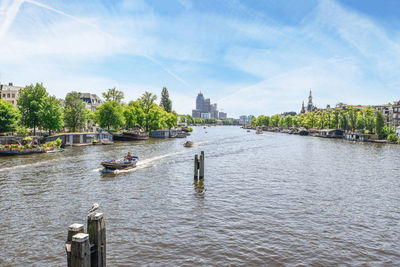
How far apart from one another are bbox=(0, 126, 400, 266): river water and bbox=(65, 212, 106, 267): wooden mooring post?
221 inches

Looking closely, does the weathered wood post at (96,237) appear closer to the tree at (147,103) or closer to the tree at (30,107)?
the tree at (30,107)

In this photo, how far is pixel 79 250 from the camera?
1059 cm

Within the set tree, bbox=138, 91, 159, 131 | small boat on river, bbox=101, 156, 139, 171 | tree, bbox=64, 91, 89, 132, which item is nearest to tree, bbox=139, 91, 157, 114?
tree, bbox=138, 91, 159, 131

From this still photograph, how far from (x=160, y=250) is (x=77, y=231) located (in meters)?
8.74

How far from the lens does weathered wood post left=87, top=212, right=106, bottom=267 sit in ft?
37.8

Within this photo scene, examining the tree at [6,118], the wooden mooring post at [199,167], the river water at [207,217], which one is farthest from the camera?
the tree at [6,118]

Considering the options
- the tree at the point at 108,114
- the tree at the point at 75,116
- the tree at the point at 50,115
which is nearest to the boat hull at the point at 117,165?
the tree at the point at 50,115

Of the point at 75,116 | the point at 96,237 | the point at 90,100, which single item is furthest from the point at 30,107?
the point at 90,100

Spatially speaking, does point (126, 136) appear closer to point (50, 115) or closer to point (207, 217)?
point (50, 115)

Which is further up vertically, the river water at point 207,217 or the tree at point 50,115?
the tree at point 50,115

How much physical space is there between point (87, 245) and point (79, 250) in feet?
1.09

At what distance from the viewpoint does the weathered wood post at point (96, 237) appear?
11508 mm

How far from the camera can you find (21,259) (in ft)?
55.1

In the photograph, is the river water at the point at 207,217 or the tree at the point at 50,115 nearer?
the river water at the point at 207,217
